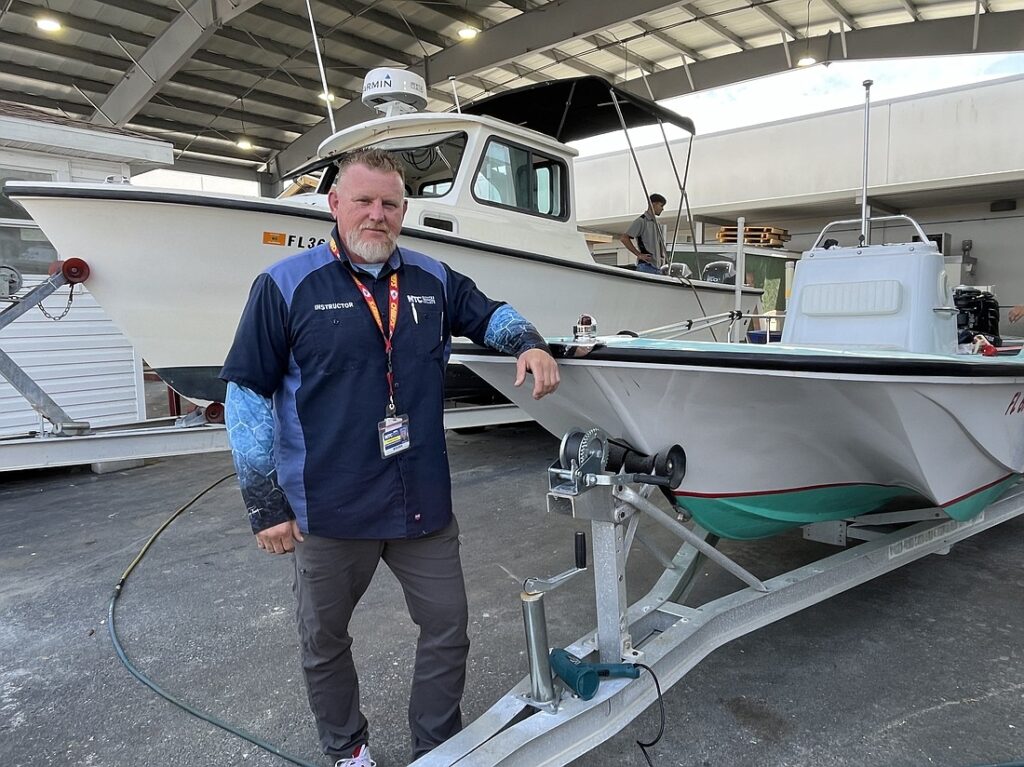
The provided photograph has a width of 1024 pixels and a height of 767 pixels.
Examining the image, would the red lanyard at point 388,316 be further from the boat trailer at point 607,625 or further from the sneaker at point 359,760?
the sneaker at point 359,760

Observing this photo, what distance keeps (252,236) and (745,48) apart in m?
10.1

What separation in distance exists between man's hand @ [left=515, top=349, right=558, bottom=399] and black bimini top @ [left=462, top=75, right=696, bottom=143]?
3.76 m

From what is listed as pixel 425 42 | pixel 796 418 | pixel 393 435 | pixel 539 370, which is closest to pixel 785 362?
pixel 796 418

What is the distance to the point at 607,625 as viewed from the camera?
6.31 ft

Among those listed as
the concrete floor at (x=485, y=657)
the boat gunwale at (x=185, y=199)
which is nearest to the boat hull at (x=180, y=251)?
the boat gunwale at (x=185, y=199)

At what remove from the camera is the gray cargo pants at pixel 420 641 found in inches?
69.1

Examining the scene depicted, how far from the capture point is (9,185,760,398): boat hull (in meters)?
3.73

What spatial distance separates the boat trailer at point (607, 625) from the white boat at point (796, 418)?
164mm

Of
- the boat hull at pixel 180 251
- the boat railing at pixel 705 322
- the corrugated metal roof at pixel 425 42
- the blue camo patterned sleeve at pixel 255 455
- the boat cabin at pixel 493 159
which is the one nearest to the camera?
the blue camo patterned sleeve at pixel 255 455

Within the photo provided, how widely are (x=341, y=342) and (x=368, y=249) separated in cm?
25

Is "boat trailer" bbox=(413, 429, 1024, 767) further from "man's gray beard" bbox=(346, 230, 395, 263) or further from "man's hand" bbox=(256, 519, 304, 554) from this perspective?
"man's gray beard" bbox=(346, 230, 395, 263)

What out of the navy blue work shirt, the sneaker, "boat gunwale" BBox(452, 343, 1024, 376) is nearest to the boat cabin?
"boat gunwale" BBox(452, 343, 1024, 376)

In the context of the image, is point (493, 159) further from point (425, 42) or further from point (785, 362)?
point (425, 42)

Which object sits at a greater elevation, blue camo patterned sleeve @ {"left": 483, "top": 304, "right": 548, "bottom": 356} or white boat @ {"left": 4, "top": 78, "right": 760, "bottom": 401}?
white boat @ {"left": 4, "top": 78, "right": 760, "bottom": 401}
